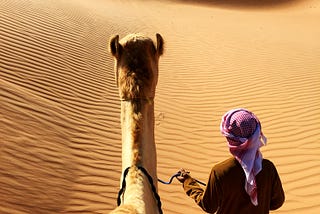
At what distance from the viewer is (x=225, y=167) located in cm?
261

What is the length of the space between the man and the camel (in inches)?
17.9

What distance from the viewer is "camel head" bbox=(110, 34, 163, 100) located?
96.8 inches

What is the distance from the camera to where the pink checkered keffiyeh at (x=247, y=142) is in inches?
97.7

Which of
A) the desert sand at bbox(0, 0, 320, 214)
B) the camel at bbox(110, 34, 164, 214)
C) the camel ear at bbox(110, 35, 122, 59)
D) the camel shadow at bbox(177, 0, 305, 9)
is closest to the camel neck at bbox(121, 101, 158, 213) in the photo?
the camel at bbox(110, 34, 164, 214)

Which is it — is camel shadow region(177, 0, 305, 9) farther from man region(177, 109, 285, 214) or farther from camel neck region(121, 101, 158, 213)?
camel neck region(121, 101, 158, 213)

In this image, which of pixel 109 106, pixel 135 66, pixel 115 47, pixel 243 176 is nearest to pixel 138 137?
pixel 135 66

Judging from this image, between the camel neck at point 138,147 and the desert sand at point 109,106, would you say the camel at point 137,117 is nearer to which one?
the camel neck at point 138,147

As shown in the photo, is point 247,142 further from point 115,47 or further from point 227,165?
point 115,47

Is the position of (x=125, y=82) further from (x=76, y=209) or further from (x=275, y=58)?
(x=275, y=58)

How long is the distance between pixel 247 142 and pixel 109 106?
542 centimetres

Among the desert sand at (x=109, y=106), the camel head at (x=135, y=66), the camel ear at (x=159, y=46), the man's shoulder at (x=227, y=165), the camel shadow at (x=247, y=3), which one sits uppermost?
the camel shadow at (x=247, y=3)

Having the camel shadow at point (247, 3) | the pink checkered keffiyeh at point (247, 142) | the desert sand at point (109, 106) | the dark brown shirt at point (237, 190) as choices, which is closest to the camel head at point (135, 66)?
the pink checkered keffiyeh at point (247, 142)

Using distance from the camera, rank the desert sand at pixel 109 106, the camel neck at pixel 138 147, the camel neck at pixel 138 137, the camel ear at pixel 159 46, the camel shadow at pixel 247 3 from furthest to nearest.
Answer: the camel shadow at pixel 247 3 < the desert sand at pixel 109 106 < the camel ear at pixel 159 46 < the camel neck at pixel 138 137 < the camel neck at pixel 138 147

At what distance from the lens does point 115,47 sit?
2623 mm
